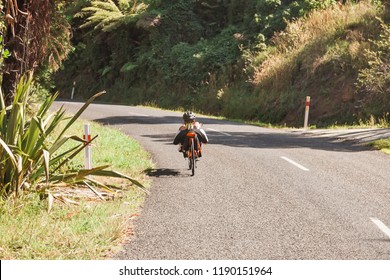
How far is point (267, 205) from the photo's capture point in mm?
7484

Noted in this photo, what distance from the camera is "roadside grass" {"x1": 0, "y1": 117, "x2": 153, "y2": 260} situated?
5223mm

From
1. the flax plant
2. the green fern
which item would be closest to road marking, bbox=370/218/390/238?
the flax plant

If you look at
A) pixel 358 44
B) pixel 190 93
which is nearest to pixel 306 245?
pixel 358 44

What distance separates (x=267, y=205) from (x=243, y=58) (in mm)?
19636

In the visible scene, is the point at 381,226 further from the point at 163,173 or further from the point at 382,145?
the point at 382,145

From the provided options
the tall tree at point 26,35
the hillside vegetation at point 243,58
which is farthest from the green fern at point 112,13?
the tall tree at point 26,35

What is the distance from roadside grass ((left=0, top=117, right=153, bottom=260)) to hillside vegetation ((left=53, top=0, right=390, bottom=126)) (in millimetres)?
11903

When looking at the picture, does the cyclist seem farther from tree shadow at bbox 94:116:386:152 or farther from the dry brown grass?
the dry brown grass

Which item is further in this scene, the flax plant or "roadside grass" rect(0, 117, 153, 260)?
the flax plant

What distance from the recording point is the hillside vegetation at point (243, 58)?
2052cm

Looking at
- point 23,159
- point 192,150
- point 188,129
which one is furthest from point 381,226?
point 23,159

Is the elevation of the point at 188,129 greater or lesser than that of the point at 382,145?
greater

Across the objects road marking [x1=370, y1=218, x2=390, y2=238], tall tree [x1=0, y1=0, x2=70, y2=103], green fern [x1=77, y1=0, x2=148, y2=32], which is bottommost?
road marking [x1=370, y1=218, x2=390, y2=238]

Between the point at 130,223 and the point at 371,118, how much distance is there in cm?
1394
